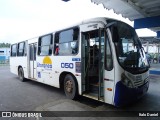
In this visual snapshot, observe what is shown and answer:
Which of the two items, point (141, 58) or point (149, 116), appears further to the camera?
point (141, 58)

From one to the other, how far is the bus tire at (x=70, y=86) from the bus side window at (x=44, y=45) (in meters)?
1.71

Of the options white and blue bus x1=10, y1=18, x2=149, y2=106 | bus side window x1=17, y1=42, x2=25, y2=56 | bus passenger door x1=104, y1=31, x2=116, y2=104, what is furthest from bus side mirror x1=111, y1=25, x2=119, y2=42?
bus side window x1=17, y1=42, x2=25, y2=56

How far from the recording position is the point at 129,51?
4.77m

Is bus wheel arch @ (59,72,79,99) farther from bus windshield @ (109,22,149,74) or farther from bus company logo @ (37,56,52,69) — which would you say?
bus windshield @ (109,22,149,74)

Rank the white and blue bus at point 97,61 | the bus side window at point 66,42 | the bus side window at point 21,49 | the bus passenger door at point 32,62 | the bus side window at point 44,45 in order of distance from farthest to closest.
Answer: the bus side window at point 21,49 < the bus passenger door at point 32,62 < the bus side window at point 44,45 < the bus side window at point 66,42 < the white and blue bus at point 97,61

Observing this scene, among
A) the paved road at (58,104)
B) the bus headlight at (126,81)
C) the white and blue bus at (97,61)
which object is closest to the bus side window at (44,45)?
the white and blue bus at (97,61)

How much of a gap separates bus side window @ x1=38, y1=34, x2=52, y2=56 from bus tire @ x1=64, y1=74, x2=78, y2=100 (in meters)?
1.71

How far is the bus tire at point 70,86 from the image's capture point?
5.73m

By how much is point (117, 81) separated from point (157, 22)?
932 centimetres

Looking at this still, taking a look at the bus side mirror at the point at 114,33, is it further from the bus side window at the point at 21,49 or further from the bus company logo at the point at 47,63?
the bus side window at the point at 21,49

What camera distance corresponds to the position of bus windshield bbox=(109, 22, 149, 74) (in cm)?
443

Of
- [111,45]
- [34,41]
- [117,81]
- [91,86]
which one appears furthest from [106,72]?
[34,41]

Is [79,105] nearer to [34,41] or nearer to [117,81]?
[117,81]

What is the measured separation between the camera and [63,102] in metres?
5.71
